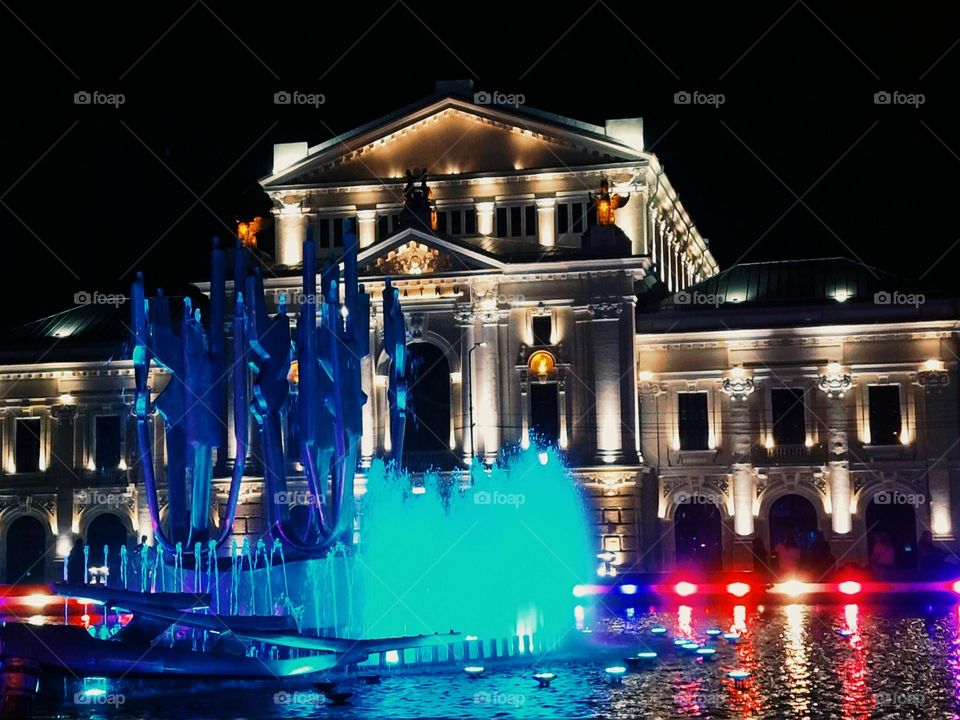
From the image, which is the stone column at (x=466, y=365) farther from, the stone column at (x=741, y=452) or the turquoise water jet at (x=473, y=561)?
the stone column at (x=741, y=452)

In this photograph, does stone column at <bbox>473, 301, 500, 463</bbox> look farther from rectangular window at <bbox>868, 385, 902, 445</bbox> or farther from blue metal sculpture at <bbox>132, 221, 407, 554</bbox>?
blue metal sculpture at <bbox>132, 221, 407, 554</bbox>

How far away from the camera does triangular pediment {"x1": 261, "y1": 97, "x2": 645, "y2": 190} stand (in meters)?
52.9

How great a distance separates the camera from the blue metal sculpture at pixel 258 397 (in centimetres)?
2678

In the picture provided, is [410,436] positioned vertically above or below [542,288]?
below

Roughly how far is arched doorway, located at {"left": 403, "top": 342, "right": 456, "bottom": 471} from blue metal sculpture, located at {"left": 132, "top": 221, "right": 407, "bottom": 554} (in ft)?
76.1

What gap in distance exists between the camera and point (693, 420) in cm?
5206

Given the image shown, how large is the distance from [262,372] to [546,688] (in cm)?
865

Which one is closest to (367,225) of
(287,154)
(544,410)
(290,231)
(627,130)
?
(290,231)

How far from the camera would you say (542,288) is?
52.3m

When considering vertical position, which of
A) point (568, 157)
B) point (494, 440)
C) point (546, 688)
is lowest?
point (546, 688)

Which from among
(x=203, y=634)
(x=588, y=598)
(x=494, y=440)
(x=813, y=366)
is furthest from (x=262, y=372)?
(x=813, y=366)

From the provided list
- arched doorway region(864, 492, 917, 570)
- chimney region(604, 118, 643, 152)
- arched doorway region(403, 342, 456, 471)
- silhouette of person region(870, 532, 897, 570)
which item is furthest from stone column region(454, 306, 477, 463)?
silhouette of person region(870, 532, 897, 570)

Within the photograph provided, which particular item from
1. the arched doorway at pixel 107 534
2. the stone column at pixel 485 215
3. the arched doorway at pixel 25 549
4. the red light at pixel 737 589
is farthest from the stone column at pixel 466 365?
the arched doorway at pixel 25 549

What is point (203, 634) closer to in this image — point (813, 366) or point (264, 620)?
point (264, 620)
